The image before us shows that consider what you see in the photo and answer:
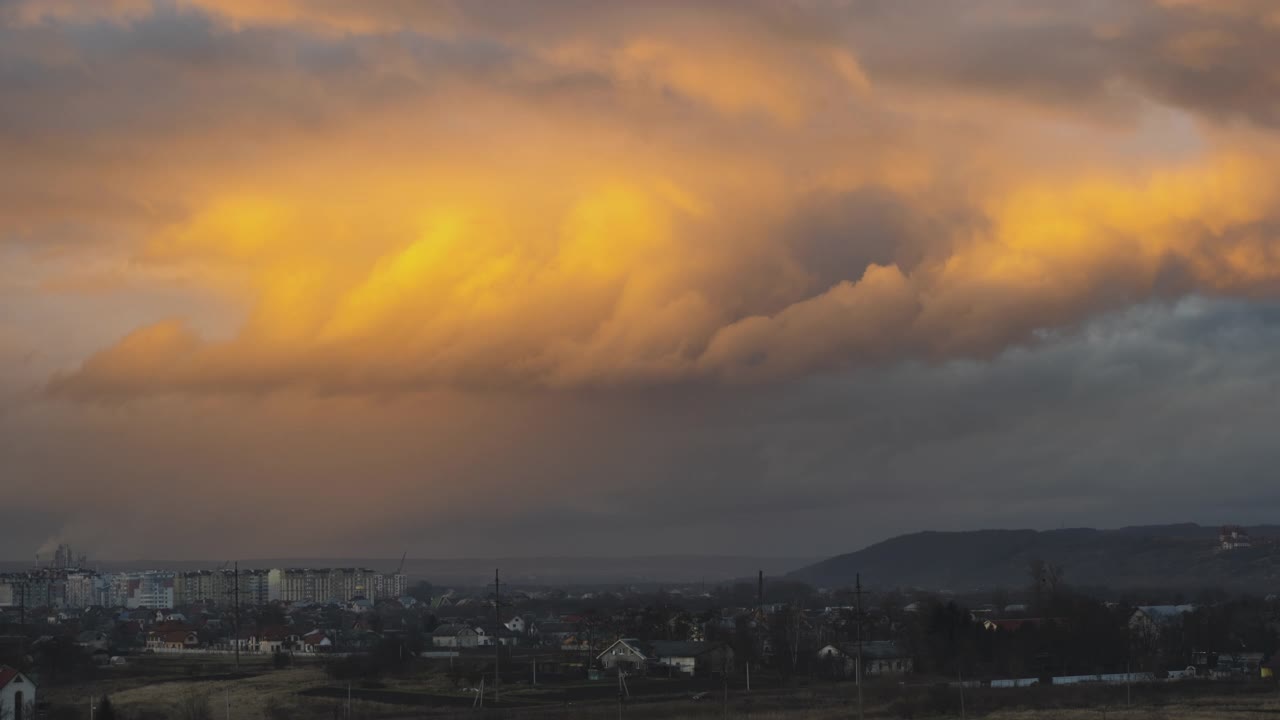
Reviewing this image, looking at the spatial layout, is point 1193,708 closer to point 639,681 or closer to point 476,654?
point 639,681

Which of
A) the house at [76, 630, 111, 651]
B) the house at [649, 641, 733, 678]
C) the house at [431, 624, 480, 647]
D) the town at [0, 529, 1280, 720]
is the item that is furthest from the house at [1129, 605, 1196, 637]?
the house at [76, 630, 111, 651]

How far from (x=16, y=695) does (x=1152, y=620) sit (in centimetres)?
9084

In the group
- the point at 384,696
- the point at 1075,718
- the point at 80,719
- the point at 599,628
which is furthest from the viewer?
the point at 599,628

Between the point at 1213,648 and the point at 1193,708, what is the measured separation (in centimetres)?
4624

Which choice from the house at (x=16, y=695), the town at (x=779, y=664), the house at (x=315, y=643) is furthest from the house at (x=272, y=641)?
the house at (x=16, y=695)

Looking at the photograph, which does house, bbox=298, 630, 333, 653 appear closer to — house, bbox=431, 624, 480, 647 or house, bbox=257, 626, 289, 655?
house, bbox=257, 626, 289, 655

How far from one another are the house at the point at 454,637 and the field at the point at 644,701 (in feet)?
170

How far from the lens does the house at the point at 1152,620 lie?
11496cm

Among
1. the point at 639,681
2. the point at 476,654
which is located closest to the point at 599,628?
the point at 476,654

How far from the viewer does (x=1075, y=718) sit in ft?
210

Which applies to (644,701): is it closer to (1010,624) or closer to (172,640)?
(1010,624)

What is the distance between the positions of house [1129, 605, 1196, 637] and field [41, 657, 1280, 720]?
2910 centimetres

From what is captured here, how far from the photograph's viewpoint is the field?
69812 mm

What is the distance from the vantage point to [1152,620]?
399 ft
